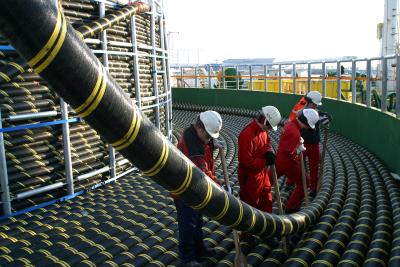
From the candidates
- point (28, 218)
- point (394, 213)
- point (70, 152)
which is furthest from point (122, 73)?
point (394, 213)

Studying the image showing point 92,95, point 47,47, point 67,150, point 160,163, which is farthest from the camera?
point 67,150

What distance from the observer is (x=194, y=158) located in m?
4.39

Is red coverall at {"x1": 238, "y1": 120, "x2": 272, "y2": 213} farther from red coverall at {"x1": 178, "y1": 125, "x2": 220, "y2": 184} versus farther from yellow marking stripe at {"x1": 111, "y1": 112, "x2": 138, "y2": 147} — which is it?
yellow marking stripe at {"x1": 111, "y1": 112, "x2": 138, "y2": 147}

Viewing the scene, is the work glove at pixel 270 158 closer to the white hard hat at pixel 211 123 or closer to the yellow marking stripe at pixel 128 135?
the white hard hat at pixel 211 123

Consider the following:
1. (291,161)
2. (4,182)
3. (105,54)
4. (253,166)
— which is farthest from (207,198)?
(105,54)

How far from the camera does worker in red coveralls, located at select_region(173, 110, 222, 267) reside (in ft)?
14.6

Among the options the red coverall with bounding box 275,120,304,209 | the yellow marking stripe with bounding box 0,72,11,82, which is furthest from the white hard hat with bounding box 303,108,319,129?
the yellow marking stripe with bounding box 0,72,11,82

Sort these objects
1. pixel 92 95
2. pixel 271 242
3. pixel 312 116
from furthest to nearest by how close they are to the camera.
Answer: pixel 312 116 < pixel 271 242 < pixel 92 95

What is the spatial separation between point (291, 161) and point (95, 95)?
179 inches

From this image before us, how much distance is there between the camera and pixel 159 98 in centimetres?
1039

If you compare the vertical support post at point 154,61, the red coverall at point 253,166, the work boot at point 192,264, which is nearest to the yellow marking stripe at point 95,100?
the work boot at point 192,264

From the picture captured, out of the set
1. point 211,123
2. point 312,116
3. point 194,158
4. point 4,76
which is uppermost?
point 4,76

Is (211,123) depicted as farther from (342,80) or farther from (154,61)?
(342,80)

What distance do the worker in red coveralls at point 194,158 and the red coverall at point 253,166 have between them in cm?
71
